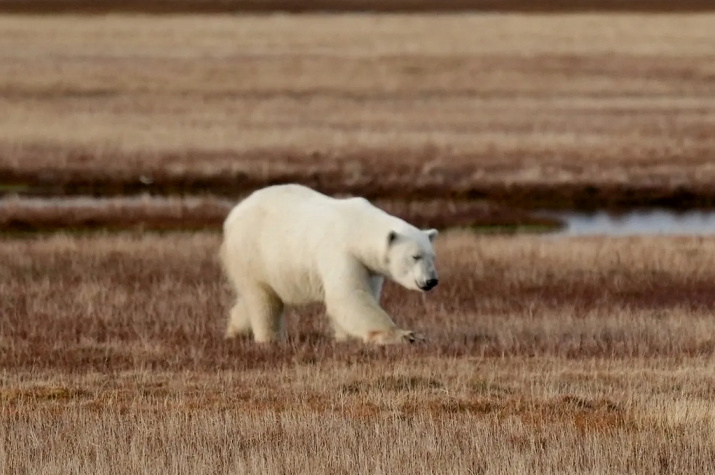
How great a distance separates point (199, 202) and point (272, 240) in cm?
1350

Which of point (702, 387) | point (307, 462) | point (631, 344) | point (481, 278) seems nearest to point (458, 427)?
point (307, 462)

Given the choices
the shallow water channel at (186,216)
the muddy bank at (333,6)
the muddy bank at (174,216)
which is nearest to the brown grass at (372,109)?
the shallow water channel at (186,216)

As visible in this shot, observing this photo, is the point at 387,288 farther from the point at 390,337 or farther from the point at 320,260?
the point at 390,337

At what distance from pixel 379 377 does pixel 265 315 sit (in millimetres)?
2461

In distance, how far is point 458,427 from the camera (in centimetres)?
877

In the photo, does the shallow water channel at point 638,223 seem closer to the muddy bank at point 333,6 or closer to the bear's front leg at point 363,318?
the bear's front leg at point 363,318

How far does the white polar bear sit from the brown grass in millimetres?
15196

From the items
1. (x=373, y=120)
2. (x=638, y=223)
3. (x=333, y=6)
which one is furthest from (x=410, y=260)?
(x=333, y=6)

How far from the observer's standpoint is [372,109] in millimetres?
42656

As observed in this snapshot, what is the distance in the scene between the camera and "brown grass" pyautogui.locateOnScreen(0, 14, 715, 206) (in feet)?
97.5

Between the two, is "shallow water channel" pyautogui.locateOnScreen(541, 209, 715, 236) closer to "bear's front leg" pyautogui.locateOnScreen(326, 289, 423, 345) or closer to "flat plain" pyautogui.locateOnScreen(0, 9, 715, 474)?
"flat plain" pyautogui.locateOnScreen(0, 9, 715, 474)

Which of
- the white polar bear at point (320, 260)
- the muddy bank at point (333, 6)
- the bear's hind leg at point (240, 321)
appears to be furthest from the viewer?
the muddy bank at point (333, 6)

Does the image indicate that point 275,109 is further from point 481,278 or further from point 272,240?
point 272,240

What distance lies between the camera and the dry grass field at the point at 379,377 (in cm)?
810
